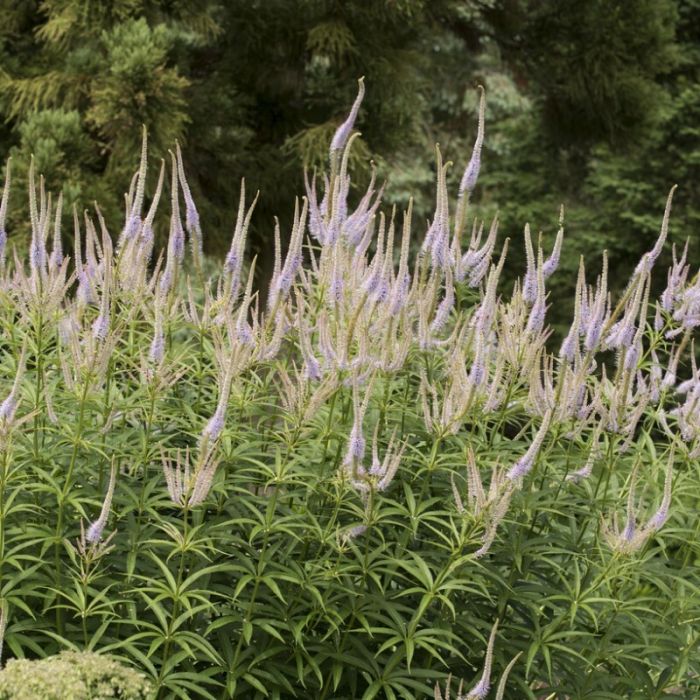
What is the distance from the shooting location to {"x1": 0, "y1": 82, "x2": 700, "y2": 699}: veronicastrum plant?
4.74 metres

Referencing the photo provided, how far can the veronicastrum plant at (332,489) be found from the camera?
15.5 ft

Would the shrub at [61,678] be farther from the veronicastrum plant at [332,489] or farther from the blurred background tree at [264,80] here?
the blurred background tree at [264,80]

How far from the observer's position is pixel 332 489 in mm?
5168

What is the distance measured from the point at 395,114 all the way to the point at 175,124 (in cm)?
395

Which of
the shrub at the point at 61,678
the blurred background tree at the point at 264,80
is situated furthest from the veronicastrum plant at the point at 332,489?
the blurred background tree at the point at 264,80

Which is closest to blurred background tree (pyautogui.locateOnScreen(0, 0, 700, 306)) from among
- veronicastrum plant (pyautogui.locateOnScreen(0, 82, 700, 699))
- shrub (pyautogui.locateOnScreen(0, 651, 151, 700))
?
veronicastrum plant (pyautogui.locateOnScreen(0, 82, 700, 699))

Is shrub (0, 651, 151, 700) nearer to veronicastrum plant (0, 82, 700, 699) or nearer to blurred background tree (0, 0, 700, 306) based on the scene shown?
veronicastrum plant (0, 82, 700, 699)

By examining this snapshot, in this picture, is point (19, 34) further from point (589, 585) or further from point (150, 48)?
point (589, 585)

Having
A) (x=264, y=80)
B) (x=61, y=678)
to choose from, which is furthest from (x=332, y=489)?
(x=264, y=80)

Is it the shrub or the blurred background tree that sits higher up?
the shrub

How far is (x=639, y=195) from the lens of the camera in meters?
21.7

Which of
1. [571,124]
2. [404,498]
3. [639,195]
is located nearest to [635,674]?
[404,498]

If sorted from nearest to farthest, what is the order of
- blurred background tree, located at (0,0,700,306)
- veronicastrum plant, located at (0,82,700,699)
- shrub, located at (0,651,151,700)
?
shrub, located at (0,651,151,700) → veronicastrum plant, located at (0,82,700,699) → blurred background tree, located at (0,0,700,306)

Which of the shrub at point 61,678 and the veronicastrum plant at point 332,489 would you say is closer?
the shrub at point 61,678
